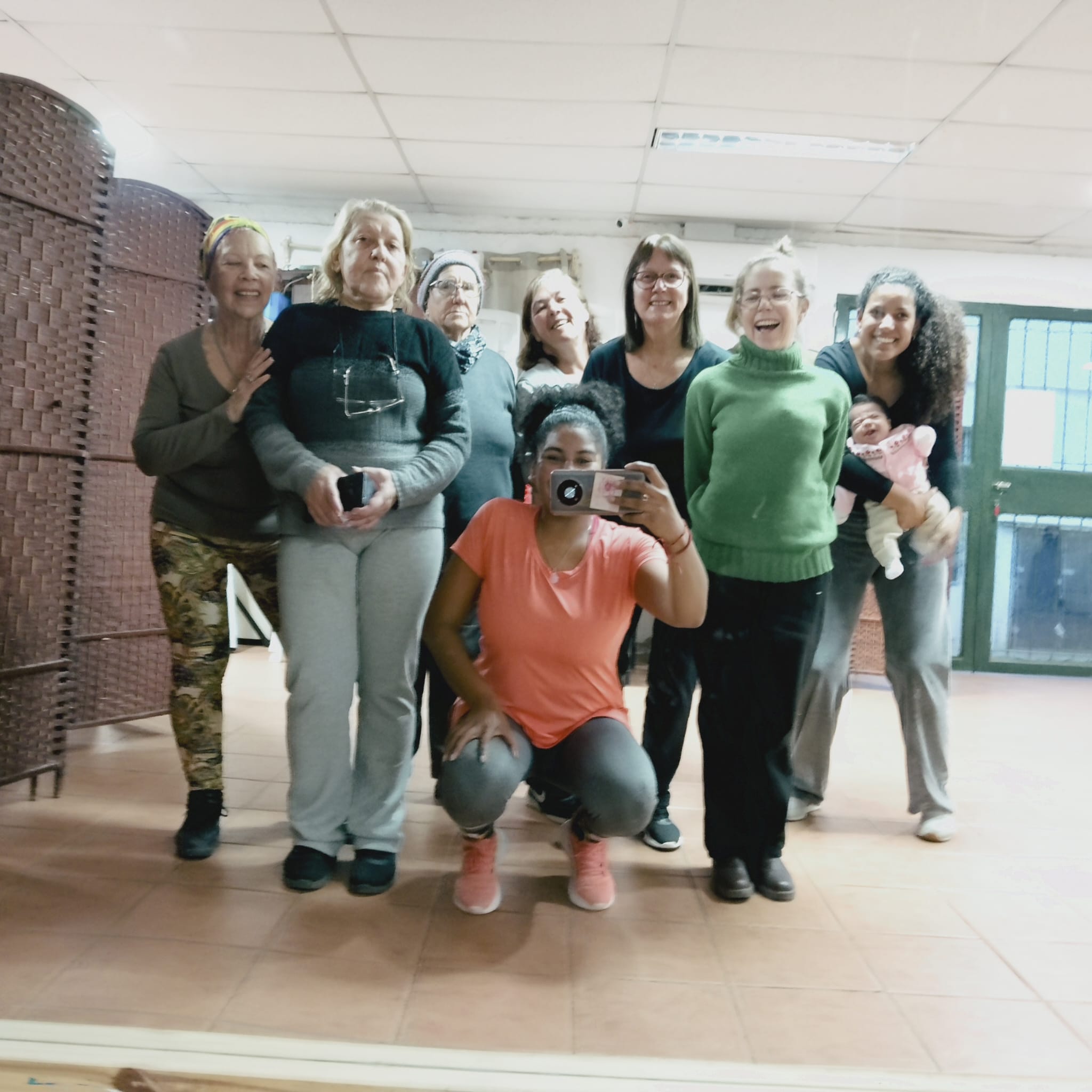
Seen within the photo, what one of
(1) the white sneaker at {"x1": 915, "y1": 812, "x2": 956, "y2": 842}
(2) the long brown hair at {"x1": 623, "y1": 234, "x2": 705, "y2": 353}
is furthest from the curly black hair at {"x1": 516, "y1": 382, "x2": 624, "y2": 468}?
(1) the white sneaker at {"x1": 915, "y1": 812, "x2": 956, "y2": 842}

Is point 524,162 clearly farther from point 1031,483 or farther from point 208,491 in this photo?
point 1031,483

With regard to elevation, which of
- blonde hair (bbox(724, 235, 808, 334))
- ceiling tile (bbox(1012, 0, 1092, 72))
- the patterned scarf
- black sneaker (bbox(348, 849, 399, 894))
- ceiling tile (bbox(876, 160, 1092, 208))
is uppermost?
ceiling tile (bbox(1012, 0, 1092, 72))

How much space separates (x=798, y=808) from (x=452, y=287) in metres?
1.38

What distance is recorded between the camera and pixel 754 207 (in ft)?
6.17

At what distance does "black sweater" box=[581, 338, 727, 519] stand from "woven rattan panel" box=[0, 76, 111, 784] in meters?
1.12

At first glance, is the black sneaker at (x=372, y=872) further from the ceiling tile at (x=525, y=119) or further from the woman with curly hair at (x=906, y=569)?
the ceiling tile at (x=525, y=119)

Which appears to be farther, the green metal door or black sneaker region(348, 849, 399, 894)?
black sneaker region(348, 849, 399, 894)

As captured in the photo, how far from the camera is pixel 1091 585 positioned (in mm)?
1310

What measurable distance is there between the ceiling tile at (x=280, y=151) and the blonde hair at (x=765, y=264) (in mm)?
922

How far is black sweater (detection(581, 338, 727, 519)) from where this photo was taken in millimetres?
1633

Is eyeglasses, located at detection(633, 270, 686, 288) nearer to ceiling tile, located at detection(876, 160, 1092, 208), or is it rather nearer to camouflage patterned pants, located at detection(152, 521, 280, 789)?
ceiling tile, located at detection(876, 160, 1092, 208)

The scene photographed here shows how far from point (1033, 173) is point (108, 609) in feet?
7.66

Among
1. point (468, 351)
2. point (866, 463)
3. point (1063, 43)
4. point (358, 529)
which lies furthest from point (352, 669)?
point (1063, 43)

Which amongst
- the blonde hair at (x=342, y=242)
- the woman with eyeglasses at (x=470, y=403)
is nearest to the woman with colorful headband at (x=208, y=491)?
the blonde hair at (x=342, y=242)
